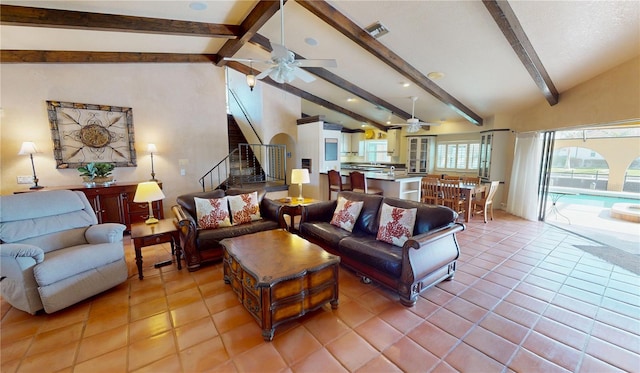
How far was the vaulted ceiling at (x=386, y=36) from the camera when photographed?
291 cm

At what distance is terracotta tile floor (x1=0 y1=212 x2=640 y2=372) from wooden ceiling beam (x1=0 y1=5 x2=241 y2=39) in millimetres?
3048

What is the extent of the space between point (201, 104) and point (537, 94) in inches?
268

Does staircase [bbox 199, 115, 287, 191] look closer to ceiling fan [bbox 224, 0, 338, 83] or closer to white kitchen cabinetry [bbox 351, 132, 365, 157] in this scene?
ceiling fan [bbox 224, 0, 338, 83]

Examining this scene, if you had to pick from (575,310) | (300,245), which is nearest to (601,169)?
(575,310)

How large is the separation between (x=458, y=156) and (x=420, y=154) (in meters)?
1.13

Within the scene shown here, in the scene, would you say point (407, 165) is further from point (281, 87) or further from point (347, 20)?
point (347, 20)

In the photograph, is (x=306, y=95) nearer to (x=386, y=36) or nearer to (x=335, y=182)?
(x=335, y=182)

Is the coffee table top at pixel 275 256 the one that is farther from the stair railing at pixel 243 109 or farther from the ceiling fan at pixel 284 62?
the stair railing at pixel 243 109

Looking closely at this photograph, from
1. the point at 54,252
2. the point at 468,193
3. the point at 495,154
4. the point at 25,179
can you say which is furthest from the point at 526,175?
the point at 25,179

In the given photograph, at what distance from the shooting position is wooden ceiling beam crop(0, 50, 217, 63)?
11.9 ft

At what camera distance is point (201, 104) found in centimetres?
534

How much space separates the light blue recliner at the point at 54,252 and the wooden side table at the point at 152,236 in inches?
6.1

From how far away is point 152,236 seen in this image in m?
2.89

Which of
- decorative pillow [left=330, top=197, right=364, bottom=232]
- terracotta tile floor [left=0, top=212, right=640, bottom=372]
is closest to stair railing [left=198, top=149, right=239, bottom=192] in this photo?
terracotta tile floor [left=0, top=212, right=640, bottom=372]
